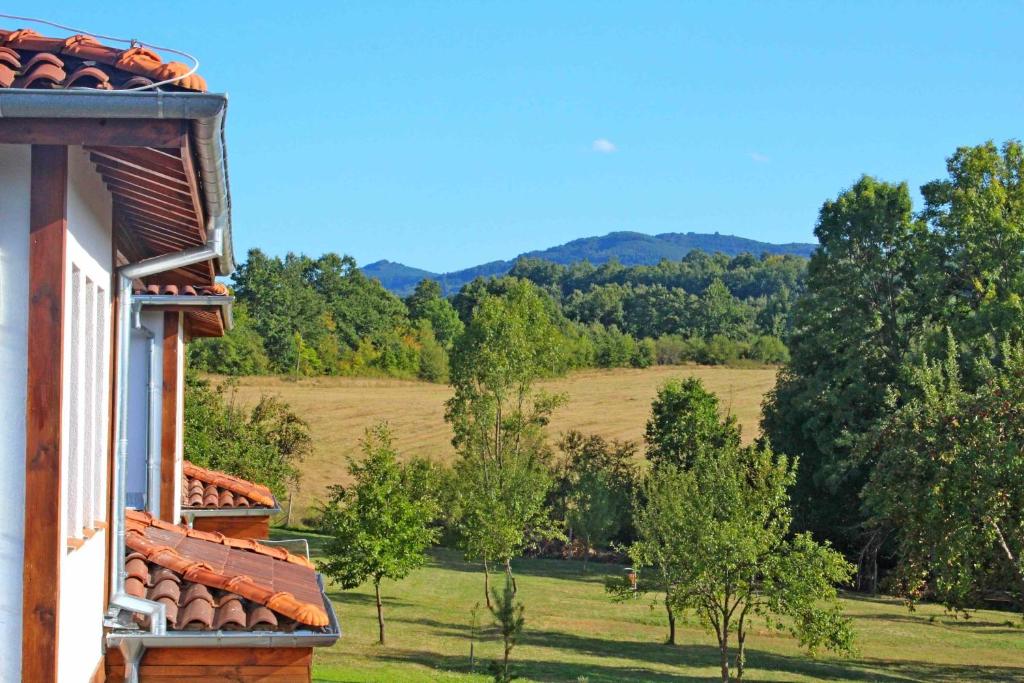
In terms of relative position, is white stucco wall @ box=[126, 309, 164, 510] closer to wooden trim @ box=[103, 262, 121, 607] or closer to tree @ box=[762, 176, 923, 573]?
wooden trim @ box=[103, 262, 121, 607]

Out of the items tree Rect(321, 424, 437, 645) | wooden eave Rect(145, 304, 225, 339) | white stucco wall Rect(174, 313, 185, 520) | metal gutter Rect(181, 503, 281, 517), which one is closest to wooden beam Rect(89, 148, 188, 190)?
wooden eave Rect(145, 304, 225, 339)

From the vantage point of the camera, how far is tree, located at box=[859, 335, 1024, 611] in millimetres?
19656

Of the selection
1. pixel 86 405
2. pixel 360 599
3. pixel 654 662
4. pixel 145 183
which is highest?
pixel 145 183

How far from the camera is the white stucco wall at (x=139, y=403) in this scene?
26.0 feet

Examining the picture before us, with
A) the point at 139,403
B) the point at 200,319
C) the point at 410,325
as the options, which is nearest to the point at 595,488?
the point at 200,319

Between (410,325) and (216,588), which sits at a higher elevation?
(410,325)

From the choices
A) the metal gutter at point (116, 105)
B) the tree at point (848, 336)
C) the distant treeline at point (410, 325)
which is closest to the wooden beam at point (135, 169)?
the metal gutter at point (116, 105)

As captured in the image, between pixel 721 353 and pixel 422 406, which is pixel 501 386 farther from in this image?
pixel 721 353

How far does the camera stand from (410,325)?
3629 inches

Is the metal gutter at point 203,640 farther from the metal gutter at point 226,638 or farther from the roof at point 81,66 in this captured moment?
the roof at point 81,66

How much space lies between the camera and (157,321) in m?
8.47

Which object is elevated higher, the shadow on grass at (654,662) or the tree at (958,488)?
the tree at (958,488)

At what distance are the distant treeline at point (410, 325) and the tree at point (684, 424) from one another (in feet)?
39.9

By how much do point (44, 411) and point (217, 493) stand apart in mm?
6394
